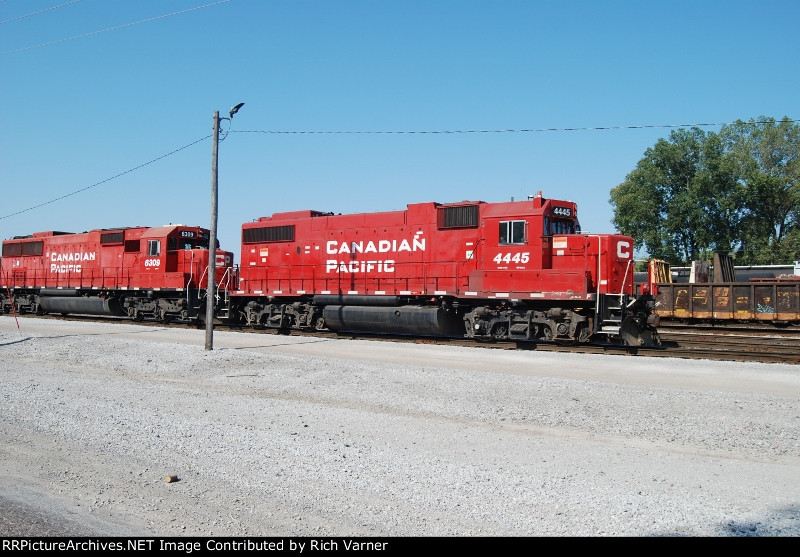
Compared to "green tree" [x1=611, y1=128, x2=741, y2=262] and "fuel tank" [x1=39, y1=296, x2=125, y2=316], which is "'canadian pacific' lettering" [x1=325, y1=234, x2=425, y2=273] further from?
"green tree" [x1=611, y1=128, x2=741, y2=262]

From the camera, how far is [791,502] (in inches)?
216

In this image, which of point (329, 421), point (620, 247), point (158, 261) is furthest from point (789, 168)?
point (329, 421)

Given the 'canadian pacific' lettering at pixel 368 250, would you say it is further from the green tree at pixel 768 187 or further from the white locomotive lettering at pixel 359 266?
the green tree at pixel 768 187

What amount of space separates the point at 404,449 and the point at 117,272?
24.7m

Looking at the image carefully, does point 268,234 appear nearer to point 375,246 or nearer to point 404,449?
point 375,246

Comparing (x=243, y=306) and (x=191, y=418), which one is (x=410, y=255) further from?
(x=191, y=418)

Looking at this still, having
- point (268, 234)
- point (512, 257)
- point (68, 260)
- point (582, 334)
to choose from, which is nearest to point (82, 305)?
point (68, 260)

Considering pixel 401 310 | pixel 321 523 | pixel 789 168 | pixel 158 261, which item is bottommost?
pixel 321 523

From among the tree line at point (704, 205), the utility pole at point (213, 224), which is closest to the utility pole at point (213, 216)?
the utility pole at point (213, 224)

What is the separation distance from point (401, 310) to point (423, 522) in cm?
1436

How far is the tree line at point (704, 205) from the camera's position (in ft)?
162

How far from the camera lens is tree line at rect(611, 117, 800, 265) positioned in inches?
1943

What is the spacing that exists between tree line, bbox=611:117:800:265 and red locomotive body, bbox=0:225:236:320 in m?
36.9

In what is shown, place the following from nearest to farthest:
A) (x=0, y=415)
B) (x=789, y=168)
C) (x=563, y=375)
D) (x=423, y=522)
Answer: (x=423, y=522) < (x=0, y=415) < (x=563, y=375) < (x=789, y=168)
